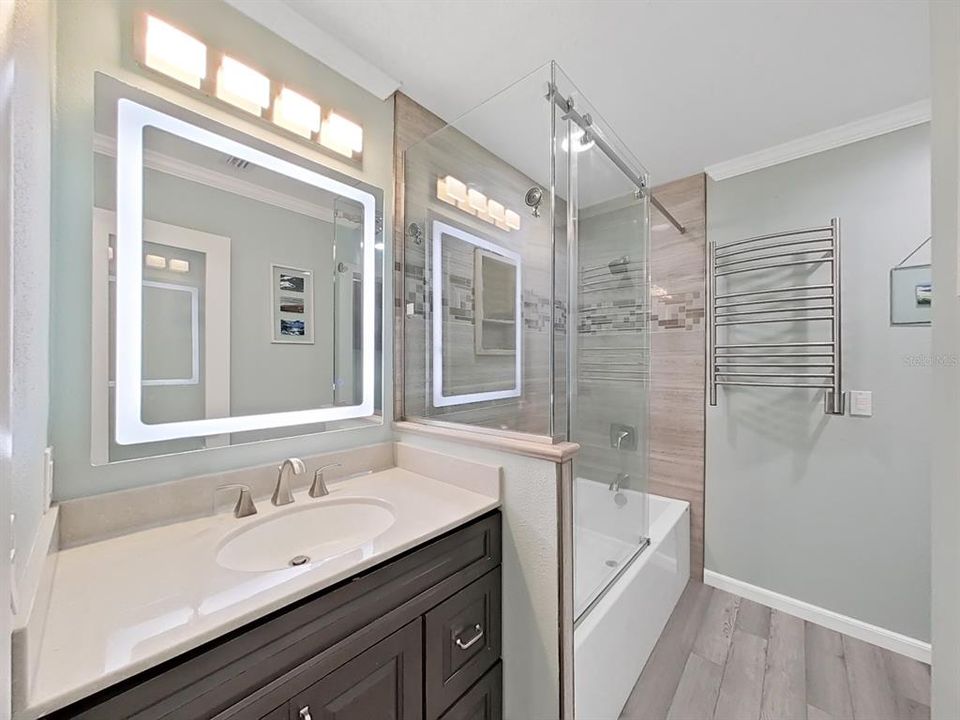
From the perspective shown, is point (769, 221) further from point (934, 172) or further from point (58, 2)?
point (58, 2)

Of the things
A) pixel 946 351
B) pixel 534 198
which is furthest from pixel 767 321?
pixel 534 198

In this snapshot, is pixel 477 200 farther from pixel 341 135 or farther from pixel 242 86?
pixel 242 86

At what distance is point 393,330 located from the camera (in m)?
1.66

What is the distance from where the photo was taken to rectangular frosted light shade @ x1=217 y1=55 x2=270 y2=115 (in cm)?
118

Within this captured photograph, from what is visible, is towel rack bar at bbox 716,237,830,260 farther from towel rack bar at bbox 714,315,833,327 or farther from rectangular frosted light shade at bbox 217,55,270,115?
rectangular frosted light shade at bbox 217,55,270,115

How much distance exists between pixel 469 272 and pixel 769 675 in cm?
208

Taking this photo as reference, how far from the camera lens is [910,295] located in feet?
5.67

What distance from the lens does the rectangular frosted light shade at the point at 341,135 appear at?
4.67 ft

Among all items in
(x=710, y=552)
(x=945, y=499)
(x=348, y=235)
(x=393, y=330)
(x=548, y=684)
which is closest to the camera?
(x=945, y=499)

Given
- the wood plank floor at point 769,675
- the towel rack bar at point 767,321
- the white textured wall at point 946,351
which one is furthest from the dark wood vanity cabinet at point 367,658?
the towel rack bar at point 767,321

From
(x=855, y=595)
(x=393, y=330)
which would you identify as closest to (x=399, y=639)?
(x=393, y=330)

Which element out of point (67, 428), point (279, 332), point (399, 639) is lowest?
point (399, 639)

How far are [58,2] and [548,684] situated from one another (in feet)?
7.23

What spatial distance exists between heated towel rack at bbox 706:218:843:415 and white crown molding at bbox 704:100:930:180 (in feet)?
1.30
